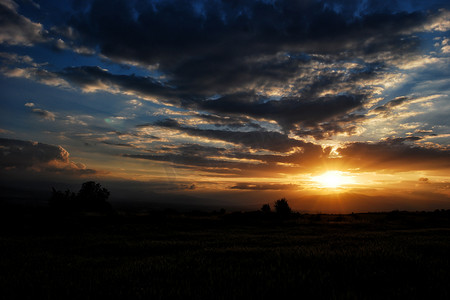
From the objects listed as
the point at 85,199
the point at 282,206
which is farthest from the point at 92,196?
the point at 282,206

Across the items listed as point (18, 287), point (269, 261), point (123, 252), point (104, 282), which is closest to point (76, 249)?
point (123, 252)

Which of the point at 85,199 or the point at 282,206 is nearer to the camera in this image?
the point at 282,206

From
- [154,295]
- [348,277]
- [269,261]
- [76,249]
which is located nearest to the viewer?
[154,295]

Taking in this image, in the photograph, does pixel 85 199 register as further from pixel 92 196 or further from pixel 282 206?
pixel 282 206

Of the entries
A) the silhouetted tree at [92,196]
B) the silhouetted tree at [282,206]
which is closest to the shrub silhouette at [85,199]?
the silhouetted tree at [92,196]

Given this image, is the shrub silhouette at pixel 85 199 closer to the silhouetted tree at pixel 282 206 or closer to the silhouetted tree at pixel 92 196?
the silhouetted tree at pixel 92 196

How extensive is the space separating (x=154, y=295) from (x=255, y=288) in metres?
2.17

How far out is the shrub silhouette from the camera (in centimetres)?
8027

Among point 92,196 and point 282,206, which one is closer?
point 282,206

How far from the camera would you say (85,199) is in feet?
281

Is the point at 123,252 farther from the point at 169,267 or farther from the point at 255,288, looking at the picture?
the point at 255,288

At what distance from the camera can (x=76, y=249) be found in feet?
48.2

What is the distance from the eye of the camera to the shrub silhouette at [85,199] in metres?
80.3

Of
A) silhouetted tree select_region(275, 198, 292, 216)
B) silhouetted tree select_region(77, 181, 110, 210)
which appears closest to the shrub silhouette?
silhouetted tree select_region(77, 181, 110, 210)
